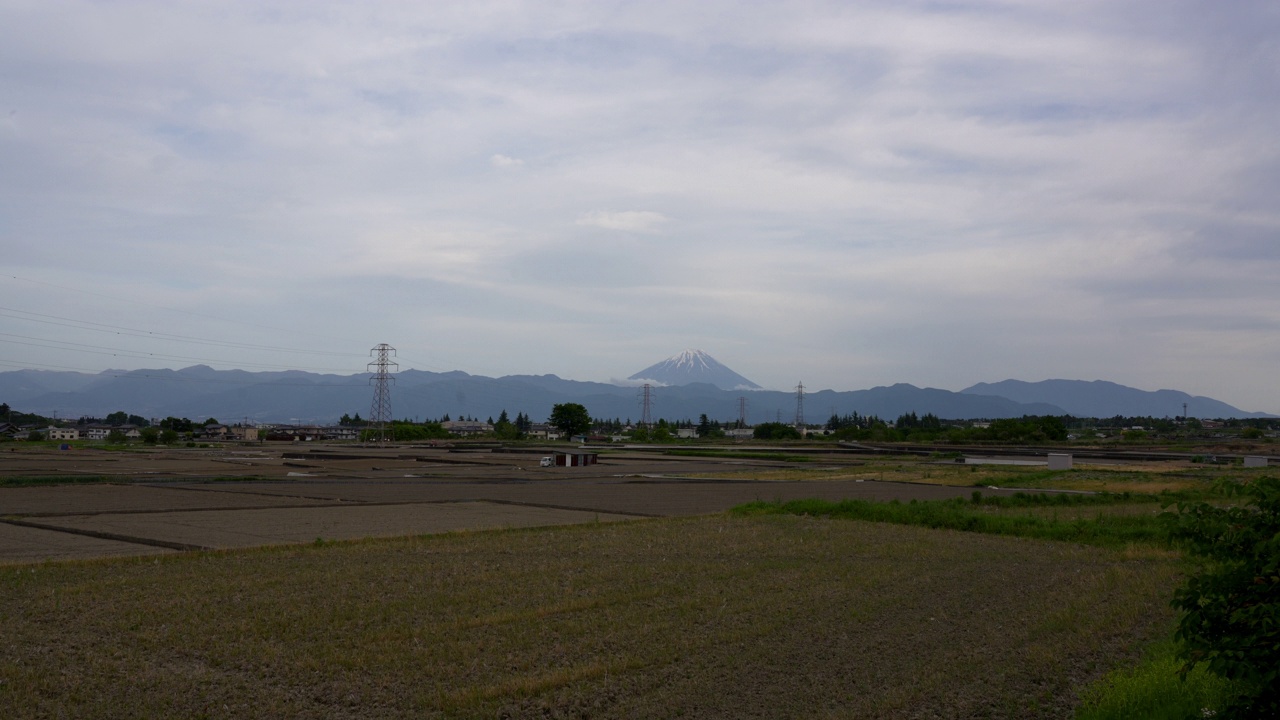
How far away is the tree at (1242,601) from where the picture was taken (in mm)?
5945

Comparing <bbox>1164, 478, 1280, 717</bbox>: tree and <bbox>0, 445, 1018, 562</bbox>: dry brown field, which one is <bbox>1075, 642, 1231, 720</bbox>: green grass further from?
<bbox>0, 445, 1018, 562</bbox>: dry brown field

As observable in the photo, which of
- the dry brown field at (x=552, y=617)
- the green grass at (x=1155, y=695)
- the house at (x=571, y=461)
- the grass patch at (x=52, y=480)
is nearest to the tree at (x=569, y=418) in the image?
the house at (x=571, y=461)

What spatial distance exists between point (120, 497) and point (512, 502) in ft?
53.6

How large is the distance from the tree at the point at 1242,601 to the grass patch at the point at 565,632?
13.3 feet

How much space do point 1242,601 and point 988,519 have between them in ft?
86.0

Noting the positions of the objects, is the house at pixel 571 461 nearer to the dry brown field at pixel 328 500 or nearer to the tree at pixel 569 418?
the dry brown field at pixel 328 500

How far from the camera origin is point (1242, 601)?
6.26m

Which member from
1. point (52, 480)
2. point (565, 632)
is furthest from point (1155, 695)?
point (52, 480)

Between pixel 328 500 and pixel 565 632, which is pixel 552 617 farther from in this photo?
pixel 328 500

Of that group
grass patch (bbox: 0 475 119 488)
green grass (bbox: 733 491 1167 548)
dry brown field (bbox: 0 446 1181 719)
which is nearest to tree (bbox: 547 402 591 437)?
A: grass patch (bbox: 0 475 119 488)

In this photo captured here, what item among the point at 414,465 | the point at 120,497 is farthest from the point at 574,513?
the point at 414,465

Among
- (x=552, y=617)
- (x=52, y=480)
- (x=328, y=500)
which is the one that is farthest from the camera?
(x=52, y=480)

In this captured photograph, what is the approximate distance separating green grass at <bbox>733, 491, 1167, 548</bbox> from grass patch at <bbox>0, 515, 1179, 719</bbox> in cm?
604

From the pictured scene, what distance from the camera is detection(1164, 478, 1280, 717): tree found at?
595 centimetres
